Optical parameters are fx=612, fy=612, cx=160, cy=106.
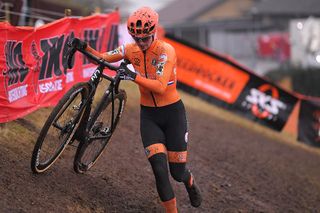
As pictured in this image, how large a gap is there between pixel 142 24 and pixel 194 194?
2371mm

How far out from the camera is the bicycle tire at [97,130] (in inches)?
292

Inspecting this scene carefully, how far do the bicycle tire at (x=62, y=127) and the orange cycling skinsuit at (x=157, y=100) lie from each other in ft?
1.93

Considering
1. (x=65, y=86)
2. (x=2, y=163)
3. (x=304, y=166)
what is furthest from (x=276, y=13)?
(x=2, y=163)

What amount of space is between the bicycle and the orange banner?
10.4 meters

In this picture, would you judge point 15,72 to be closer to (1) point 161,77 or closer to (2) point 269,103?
(1) point 161,77

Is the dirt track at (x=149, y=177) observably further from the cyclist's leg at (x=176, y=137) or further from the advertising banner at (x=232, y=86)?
the advertising banner at (x=232, y=86)

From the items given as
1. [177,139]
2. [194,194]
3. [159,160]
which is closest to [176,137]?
[177,139]

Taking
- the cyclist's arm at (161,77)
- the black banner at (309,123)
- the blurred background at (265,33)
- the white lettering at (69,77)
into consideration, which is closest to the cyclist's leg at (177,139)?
the cyclist's arm at (161,77)

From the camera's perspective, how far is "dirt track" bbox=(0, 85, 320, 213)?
702 cm

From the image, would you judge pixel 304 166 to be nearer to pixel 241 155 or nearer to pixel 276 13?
pixel 241 155

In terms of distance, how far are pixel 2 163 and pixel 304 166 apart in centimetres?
760

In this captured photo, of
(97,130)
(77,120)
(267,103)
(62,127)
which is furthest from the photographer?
(267,103)

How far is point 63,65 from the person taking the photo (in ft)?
32.7

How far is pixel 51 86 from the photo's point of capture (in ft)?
32.1
